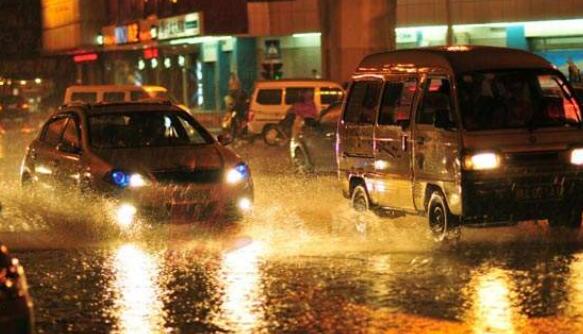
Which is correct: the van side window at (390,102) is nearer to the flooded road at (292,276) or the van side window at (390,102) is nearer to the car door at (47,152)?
the flooded road at (292,276)

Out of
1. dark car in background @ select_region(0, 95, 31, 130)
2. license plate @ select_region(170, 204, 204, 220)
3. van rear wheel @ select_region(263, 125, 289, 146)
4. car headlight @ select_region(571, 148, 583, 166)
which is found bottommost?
dark car in background @ select_region(0, 95, 31, 130)

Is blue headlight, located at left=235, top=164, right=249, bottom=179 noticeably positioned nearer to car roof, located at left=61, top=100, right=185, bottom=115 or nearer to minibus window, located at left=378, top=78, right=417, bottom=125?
car roof, located at left=61, top=100, right=185, bottom=115

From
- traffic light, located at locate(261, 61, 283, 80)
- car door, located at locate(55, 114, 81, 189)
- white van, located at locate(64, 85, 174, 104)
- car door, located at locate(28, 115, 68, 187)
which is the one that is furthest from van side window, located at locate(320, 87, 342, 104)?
car door, located at locate(55, 114, 81, 189)

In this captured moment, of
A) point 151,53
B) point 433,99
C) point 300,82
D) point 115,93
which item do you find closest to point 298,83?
point 300,82

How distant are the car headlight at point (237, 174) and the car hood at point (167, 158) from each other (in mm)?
85

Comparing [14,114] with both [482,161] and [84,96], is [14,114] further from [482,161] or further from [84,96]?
[482,161]

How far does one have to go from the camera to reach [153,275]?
10031mm

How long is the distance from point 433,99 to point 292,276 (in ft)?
8.78

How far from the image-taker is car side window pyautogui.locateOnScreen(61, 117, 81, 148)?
13688 millimetres

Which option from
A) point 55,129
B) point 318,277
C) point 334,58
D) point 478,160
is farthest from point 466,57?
point 334,58

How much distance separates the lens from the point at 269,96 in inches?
1223

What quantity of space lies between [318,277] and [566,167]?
2.92 metres

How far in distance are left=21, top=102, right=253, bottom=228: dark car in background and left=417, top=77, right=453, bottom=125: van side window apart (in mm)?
2357

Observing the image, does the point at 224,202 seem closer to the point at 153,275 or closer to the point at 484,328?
the point at 153,275
